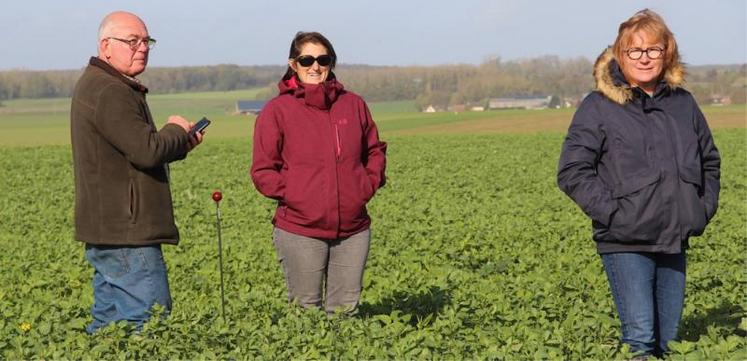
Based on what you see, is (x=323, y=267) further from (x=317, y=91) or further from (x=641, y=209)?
(x=641, y=209)

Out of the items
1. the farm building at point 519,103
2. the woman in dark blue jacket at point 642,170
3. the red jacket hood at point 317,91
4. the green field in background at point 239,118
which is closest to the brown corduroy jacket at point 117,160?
the red jacket hood at point 317,91

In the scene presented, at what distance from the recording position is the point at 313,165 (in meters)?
6.07

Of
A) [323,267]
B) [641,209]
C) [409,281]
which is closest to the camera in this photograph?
[641,209]

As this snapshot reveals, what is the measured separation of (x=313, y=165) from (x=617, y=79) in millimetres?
1639

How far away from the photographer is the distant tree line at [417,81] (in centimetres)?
9694

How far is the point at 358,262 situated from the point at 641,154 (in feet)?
5.54

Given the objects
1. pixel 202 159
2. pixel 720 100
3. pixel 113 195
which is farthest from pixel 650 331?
pixel 720 100

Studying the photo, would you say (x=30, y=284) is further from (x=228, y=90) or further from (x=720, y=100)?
(x=228, y=90)

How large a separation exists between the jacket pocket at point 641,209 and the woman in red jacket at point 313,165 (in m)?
1.43

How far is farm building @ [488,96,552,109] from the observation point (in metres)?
96.0

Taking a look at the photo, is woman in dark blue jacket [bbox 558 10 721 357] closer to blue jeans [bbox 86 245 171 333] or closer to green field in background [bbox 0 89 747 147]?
blue jeans [bbox 86 245 171 333]

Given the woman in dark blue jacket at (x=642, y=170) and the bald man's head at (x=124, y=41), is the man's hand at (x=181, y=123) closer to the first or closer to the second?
the bald man's head at (x=124, y=41)

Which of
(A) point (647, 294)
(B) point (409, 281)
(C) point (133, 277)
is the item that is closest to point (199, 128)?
(C) point (133, 277)

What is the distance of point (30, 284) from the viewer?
32.7 feet
